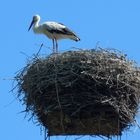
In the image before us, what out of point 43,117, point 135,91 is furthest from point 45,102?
point 135,91

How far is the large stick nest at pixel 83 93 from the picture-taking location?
12.0m

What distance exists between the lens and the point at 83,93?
1217cm

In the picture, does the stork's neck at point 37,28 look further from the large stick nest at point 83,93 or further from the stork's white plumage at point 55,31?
the large stick nest at point 83,93

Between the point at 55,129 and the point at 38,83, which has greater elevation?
the point at 38,83

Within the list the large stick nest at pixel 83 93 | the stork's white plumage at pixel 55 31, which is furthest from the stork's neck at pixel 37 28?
the large stick nest at pixel 83 93

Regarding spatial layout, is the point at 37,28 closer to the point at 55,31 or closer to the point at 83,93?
the point at 55,31

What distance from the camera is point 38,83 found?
12438 millimetres

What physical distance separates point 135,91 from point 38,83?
5.04ft

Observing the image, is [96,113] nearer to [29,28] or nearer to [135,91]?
[135,91]

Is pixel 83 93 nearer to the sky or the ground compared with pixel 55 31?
nearer to the ground

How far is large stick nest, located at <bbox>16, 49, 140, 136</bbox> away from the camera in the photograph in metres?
12.0

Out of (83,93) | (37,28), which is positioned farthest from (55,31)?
(83,93)

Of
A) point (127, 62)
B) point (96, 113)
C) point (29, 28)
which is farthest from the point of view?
point (29, 28)

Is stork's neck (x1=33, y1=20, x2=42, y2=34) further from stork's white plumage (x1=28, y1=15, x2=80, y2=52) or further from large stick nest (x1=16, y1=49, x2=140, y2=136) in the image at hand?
large stick nest (x1=16, y1=49, x2=140, y2=136)
